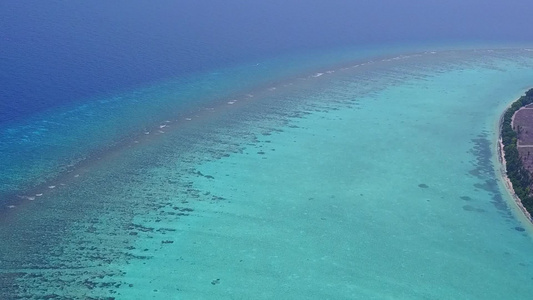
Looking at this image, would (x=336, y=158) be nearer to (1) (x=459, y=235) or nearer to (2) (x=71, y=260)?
(1) (x=459, y=235)

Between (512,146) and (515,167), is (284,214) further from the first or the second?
(512,146)

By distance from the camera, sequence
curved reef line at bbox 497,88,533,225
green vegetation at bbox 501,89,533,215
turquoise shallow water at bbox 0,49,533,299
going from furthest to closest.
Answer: curved reef line at bbox 497,88,533,225
green vegetation at bbox 501,89,533,215
turquoise shallow water at bbox 0,49,533,299

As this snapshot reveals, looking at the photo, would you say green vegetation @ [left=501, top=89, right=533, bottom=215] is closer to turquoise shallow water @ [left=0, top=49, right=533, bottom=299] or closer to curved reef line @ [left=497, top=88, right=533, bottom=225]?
curved reef line @ [left=497, top=88, right=533, bottom=225]

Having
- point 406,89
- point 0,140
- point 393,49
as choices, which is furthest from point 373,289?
point 393,49

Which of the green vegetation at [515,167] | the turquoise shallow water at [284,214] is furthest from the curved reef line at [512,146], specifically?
the turquoise shallow water at [284,214]

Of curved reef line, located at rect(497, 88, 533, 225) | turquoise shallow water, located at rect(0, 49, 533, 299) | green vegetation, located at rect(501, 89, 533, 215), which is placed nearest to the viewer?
turquoise shallow water, located at rect(0, 49, 533, 299)

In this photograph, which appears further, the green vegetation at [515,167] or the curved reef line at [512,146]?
the curved reef line at [512,146]

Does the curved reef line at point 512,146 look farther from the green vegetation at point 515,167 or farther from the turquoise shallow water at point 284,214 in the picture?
the turquoise shallow water at point 284,214

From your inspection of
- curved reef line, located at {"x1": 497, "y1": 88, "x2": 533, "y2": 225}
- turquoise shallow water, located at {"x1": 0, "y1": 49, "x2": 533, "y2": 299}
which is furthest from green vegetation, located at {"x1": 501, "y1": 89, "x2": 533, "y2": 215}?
turquoise shallow water, located at {"x1": 0, "y1": 49, "x2": 533, "y2": 299}
